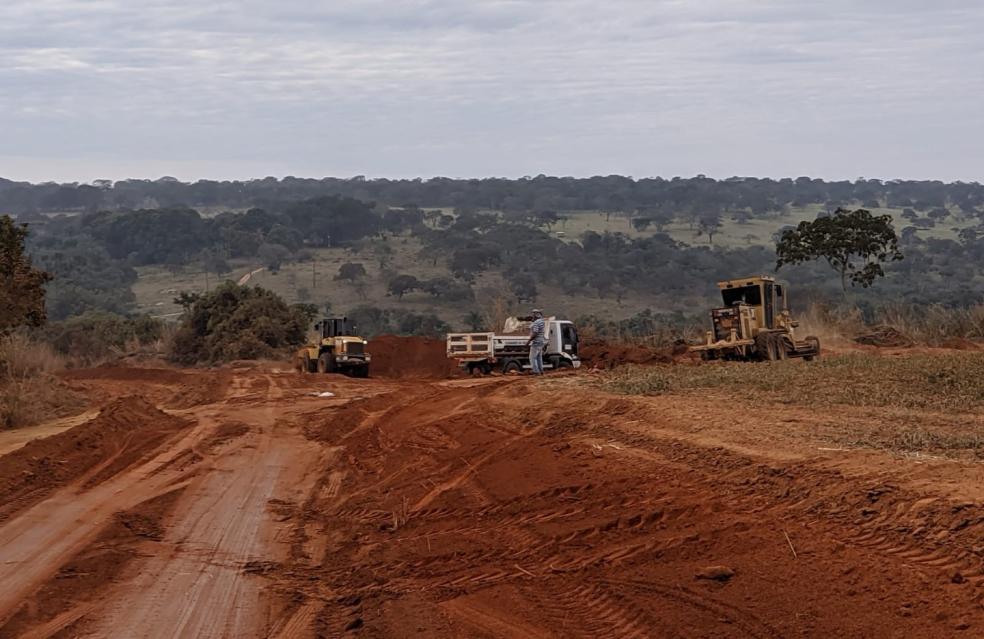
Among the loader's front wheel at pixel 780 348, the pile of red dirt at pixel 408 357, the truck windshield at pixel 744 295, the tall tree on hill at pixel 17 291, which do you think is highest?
the tall tree on hill at pixel 17 291

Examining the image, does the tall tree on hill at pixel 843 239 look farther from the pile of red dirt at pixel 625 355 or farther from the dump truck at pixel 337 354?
the dump truck at pixel 337 354

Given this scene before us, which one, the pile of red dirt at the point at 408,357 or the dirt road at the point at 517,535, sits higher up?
the dirt road at the point at 517,535

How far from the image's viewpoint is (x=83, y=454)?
647 inches

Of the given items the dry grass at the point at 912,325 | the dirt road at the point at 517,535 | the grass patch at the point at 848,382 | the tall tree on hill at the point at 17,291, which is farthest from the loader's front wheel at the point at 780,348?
the tall tree on hill at the point at 17,291

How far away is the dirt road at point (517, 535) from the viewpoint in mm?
8180

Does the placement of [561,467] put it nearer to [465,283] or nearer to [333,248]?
[465,283]

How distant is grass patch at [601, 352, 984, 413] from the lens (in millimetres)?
16281

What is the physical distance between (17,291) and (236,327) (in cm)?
2121

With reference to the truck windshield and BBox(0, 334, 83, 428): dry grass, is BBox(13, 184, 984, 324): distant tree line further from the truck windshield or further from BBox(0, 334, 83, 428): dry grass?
BBox(0, 334, 83, 428): dry grass

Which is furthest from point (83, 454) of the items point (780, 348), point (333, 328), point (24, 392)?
point (333, 328)

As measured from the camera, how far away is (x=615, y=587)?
29.0 ft

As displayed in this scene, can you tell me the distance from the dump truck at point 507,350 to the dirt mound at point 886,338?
974 centimetres

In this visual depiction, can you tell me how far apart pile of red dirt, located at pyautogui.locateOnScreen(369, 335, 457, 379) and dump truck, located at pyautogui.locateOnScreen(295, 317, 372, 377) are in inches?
96.3

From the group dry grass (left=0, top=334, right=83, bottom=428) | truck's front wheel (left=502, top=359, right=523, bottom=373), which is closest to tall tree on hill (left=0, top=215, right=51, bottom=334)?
dry grass (left=0, top=334, right=83, bottom=428)
